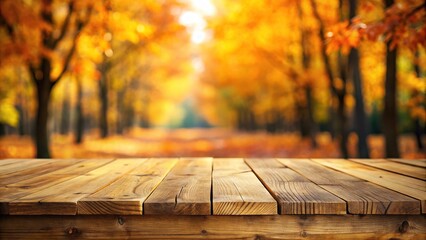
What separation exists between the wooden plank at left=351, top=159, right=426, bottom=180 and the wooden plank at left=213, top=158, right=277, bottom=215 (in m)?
1.18

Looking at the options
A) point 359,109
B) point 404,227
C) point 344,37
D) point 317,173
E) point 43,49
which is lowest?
point 404,227

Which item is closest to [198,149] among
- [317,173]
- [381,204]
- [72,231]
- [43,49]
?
[43,49]

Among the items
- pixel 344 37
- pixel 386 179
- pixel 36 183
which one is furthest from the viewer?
pixel 344 37

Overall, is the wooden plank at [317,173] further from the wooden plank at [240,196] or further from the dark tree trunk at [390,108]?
the dark tree trunk at [390,108]

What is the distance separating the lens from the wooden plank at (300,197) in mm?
2020

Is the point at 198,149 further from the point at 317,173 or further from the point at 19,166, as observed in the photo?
the point at 317,173

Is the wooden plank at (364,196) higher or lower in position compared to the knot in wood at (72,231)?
higher

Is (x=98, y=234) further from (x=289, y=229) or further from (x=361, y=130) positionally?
(x=361, y=130)

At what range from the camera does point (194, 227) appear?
6.84 ft

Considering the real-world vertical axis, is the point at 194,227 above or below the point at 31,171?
below

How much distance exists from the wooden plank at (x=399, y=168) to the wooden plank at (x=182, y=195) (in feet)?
4.81

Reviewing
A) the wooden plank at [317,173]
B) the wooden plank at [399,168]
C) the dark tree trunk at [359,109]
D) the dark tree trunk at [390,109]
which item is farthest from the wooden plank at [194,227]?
the dark tree trunk at [359,109]

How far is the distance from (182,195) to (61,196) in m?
0.64

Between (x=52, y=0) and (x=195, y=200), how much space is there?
31.8 ft
